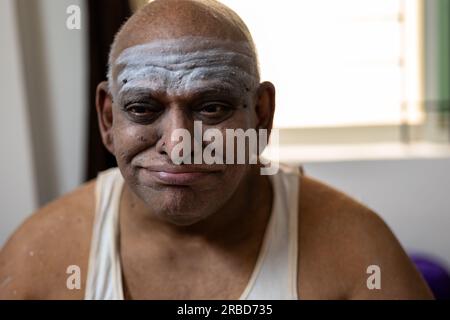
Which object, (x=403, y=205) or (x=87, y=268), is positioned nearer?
(x=87, y=268)

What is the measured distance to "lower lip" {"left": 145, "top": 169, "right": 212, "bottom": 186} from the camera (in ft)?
2.24

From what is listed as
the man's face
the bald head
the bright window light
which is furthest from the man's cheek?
the bright window light

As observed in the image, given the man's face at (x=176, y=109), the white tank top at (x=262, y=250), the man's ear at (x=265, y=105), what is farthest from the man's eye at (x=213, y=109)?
the white tank top at (x=262, y=250)

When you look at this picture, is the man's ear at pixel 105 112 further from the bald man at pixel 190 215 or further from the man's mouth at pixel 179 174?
the man's mouth at pixel 179 174

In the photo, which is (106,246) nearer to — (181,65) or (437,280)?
(181,65)

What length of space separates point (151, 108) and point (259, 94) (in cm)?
19

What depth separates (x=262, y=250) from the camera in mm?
854

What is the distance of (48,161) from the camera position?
1923 mm

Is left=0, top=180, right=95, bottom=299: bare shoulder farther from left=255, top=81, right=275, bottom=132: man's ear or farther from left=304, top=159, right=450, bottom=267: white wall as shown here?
left=304, top=159, right=450, bottom=267: white wall

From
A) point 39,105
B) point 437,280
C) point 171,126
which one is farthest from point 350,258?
point 39,105

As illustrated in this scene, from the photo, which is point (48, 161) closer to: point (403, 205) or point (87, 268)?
point (87, 268)

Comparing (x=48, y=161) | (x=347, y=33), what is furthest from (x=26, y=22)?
(x=347, y=33)

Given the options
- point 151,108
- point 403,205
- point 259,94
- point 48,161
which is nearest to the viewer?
point 151,108

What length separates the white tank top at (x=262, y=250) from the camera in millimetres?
819
